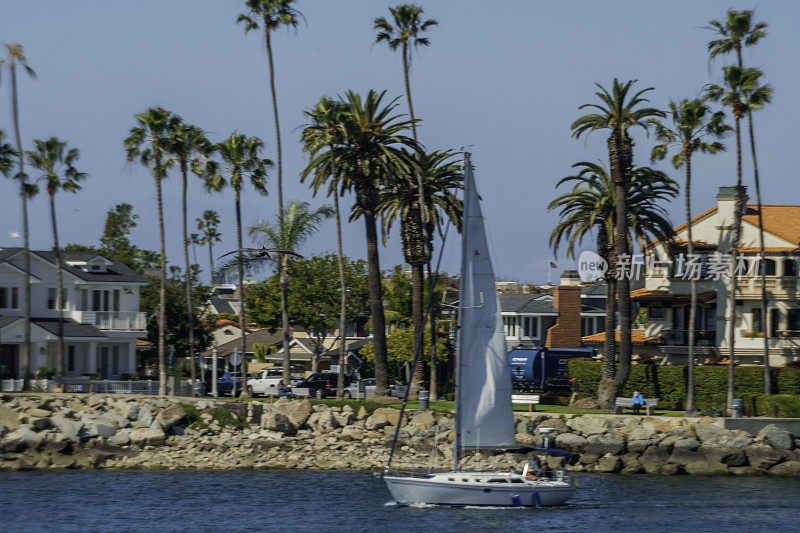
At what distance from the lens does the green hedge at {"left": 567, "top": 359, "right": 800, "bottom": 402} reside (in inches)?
2443

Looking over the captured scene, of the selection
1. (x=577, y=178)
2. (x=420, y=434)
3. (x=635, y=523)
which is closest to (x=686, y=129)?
(x=577, y=178)

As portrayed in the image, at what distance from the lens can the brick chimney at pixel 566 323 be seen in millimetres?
91125

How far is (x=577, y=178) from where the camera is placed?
65.2 metres

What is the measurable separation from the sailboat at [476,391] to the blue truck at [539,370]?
3601 centimetres

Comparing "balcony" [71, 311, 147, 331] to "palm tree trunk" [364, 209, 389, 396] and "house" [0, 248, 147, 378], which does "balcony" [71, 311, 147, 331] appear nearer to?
"house" [0, 248, 147, 378]

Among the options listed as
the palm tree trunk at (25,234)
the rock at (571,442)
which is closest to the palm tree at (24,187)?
the palm tree trunk at (25,234)

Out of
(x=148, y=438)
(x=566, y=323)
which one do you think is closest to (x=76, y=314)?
(x=148, y=438)

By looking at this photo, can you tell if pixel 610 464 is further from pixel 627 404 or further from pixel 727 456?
pixel 627 404

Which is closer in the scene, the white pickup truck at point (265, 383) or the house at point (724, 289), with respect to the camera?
the house at point (724, 289)

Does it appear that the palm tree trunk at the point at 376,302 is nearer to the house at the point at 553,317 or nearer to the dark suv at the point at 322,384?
the dark suv at the point at 322,384

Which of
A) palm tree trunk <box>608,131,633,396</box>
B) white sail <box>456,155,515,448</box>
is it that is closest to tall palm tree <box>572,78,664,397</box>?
palm tree trunk <box>608,131,633,396</box>

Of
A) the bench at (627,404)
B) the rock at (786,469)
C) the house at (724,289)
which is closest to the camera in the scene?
the rock at (786,469)

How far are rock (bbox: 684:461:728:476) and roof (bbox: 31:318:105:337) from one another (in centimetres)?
3875

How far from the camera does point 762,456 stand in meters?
53.2
